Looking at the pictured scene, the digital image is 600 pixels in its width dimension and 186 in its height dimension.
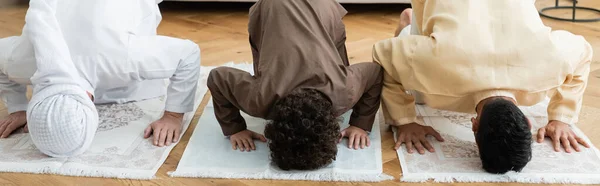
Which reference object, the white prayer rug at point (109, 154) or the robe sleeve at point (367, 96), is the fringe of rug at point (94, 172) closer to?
the white prayer rug at point (109, 154)

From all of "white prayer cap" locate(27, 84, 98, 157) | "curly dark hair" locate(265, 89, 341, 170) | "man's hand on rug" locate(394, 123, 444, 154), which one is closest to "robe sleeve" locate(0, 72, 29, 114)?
"white prayer cap" locate(27, 84, 98, 157)

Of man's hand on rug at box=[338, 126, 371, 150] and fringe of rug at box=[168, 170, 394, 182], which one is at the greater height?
fringe of rug at box=[168, 170, 394, 182]

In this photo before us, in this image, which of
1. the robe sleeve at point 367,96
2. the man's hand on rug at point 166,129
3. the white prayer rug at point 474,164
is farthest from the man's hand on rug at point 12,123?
the white prayer rug at point 474,164

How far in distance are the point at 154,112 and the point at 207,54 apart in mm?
541

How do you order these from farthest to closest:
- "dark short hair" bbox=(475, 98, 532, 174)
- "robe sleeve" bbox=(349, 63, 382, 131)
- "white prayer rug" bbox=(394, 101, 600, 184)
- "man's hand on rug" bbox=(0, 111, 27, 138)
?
1. "man's hand on rug" bbox=(0, 111, 27, 138)
2. "robe sleeve" bbox=(349, 63, 382, 131)
3. "white prayer rug" bbox=(394, 101, 600, 184)
4. "dark short hair" bbox=(475, 98, 532, 174)

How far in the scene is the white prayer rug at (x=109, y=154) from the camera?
1.34 m

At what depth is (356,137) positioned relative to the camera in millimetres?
1446

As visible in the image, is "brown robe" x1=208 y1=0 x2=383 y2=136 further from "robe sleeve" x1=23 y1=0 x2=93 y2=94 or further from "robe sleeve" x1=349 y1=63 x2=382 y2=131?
"robe sleeve" x1=23 y1=0 x2=93 y2=94

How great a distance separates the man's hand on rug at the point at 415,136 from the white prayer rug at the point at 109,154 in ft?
1.65

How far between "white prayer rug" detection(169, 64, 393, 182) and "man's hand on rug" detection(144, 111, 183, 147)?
46 millimetres

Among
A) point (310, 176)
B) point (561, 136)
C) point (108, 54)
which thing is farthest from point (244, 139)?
point (561, 136)

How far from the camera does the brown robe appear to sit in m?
1.29

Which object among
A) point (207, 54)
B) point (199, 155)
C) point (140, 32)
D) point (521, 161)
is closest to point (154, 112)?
point (140, 32)

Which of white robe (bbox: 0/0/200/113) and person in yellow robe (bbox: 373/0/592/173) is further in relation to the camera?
white robe (bbox: 0/0/200/113)
